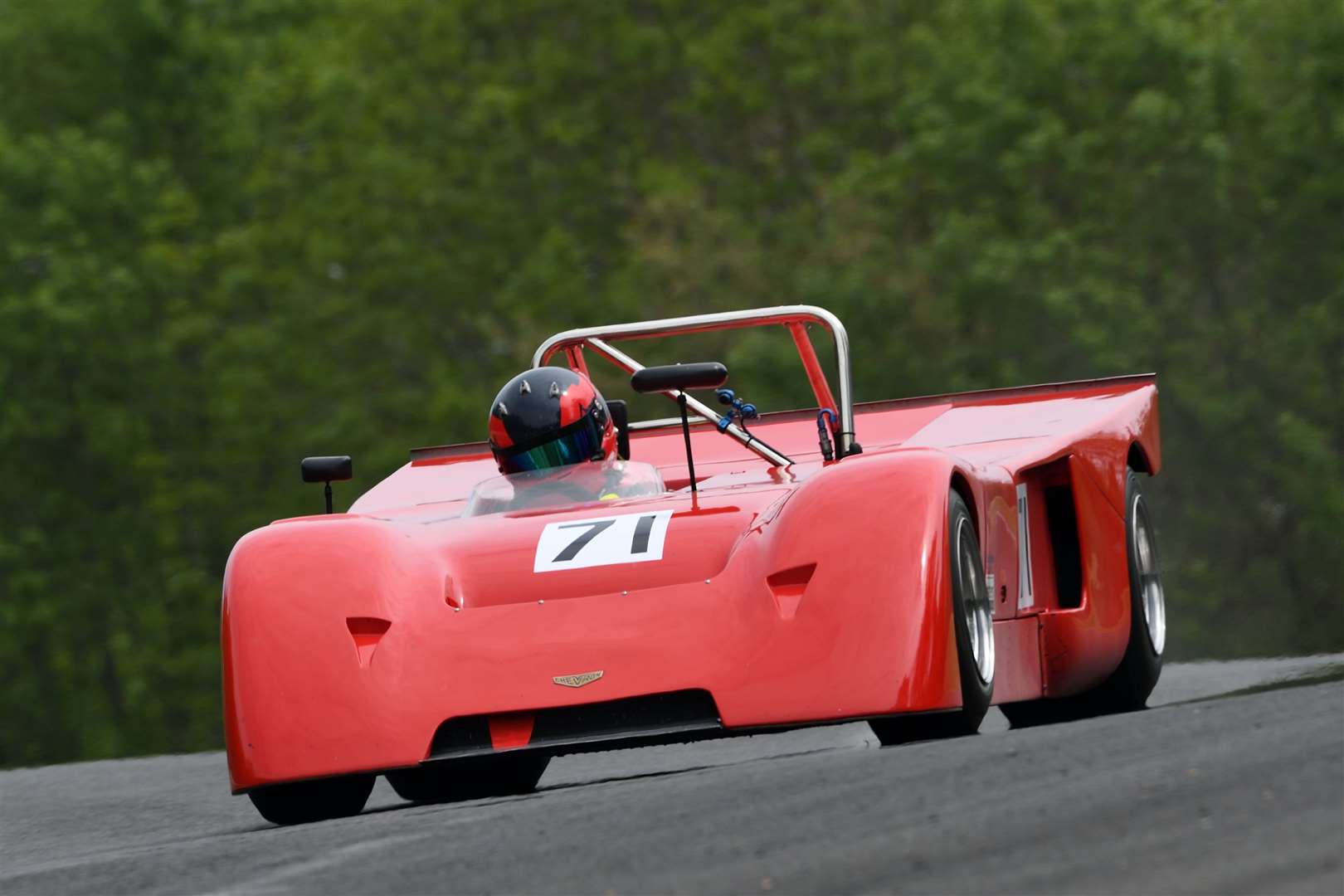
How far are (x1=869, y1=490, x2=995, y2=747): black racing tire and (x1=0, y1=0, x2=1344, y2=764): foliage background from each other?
18.2 meters

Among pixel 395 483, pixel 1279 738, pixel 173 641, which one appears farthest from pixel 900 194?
pixel 1279 738

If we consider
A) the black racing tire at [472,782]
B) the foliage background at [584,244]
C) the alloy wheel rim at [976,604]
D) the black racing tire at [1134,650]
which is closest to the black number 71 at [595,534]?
the alloy wheel rim at [976,604]

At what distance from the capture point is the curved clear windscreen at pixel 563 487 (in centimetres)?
702

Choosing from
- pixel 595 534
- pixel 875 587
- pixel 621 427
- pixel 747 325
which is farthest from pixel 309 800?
pixel 747 325

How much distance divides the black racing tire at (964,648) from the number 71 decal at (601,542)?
0.77 meters

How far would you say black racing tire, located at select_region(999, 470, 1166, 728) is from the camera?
25.0ft

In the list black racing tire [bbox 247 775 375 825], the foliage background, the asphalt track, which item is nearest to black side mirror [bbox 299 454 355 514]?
black racing tire [bbox 247 775 375 825]

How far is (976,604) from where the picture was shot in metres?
5.93

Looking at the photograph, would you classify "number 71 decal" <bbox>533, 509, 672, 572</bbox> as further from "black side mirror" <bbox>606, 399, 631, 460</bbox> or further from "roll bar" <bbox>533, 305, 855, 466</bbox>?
"black side mirror" <bbox>606, 399, 631, 460</bbox>

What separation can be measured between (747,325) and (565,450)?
1.19 metres

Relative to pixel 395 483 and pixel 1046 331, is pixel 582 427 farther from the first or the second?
pixel 1046 331

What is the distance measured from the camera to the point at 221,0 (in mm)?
32875

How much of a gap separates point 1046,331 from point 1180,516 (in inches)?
107

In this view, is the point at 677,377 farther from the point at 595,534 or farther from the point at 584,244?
the point at 584,244
